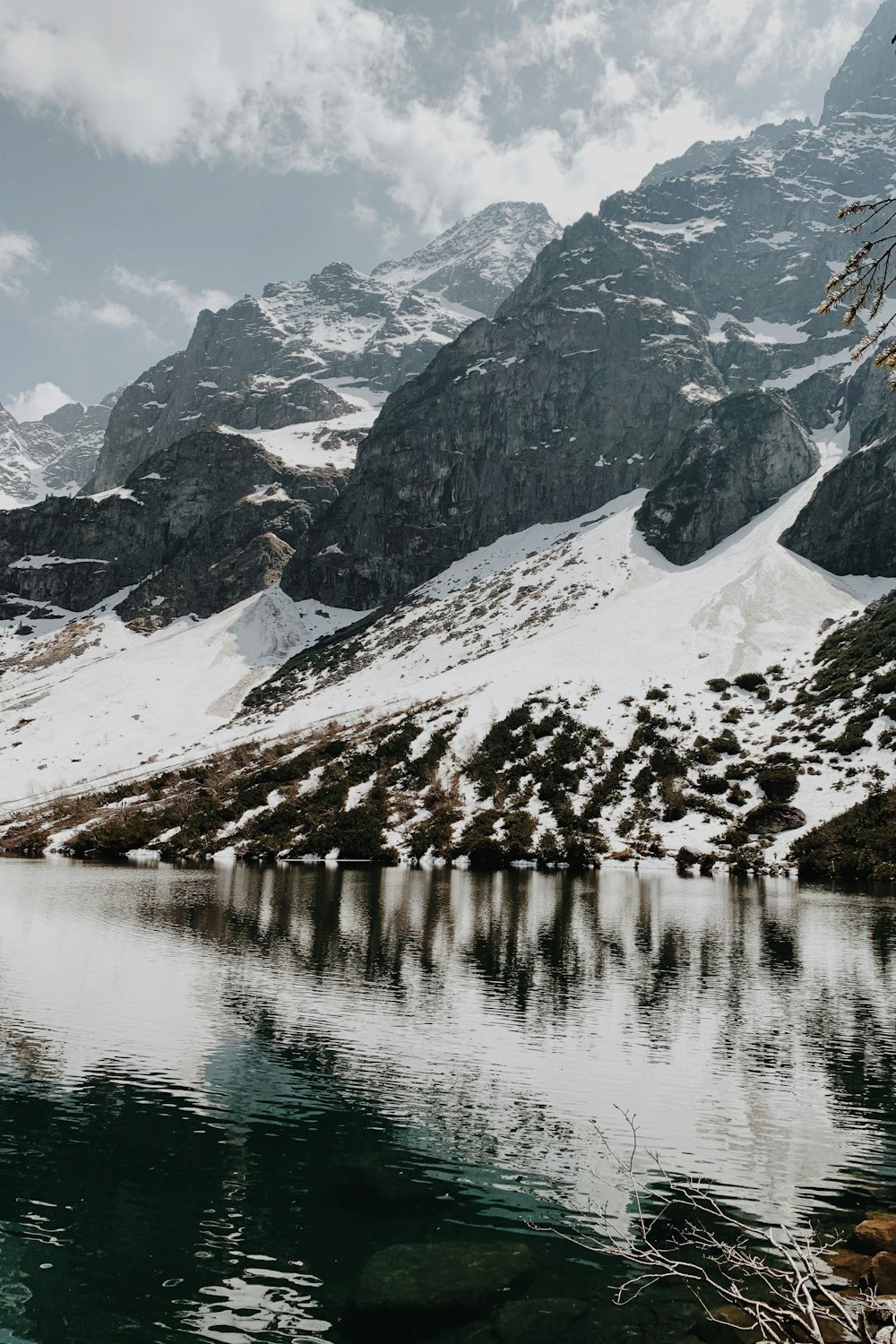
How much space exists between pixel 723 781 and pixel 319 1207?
63.3 metres

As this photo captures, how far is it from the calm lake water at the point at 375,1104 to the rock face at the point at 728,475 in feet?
399

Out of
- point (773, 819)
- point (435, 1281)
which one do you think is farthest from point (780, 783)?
point (435, 1281)

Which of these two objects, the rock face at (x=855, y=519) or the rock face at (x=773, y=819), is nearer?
the rock face at (x=773, y=819)

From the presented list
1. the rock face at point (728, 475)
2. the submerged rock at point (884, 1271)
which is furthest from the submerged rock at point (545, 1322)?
the rock face at point (728, 475)

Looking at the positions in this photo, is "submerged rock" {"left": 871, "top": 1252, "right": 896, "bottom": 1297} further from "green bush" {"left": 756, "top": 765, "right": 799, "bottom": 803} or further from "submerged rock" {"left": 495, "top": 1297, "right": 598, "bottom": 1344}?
"green bush" {"left": 756, "top": 765, "right": 799, "bottom": 803}

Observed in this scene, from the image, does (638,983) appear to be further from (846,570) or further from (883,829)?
(846,570)

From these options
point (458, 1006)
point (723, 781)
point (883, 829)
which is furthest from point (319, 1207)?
point (723, 781)

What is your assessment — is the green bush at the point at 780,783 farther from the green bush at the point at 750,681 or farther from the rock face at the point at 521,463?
the rock face at the point at 521,463

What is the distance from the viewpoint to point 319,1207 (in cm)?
1054

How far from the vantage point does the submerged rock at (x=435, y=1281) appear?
27.0 feet

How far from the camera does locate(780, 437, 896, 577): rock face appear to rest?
118 m

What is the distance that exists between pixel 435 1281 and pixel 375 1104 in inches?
216

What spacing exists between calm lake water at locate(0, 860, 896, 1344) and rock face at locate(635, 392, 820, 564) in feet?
399

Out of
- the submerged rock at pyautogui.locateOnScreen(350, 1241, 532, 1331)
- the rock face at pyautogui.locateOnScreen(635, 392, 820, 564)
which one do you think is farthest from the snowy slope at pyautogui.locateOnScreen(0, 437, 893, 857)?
the submerged rock at pyautogui.locateOnScreen(350, 1241, 532, 1331)
